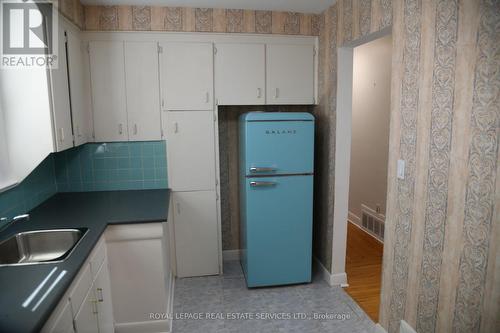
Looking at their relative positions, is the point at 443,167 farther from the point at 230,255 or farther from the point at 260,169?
the point at 230,255

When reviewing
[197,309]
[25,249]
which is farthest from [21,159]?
[197,309]

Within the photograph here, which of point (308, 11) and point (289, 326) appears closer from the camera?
point (289, 326)

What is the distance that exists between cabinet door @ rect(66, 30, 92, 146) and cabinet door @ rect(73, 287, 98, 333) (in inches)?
49.0

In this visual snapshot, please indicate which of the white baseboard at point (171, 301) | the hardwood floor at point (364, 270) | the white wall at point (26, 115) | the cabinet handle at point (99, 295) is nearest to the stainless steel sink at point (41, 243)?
the cabinet handle at point (99, 295)

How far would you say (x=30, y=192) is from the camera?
7.72ft

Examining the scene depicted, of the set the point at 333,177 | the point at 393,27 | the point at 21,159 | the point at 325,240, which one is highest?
the point at 393,27

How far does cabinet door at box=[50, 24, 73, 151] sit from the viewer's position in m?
2.07

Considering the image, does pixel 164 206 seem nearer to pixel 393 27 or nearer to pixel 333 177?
pixel 333 177

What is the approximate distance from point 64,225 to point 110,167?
1033 mm

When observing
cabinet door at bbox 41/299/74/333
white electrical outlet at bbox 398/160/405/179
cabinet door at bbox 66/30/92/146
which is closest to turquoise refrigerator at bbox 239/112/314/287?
white electrical outlet at bbox 398/160/405/179

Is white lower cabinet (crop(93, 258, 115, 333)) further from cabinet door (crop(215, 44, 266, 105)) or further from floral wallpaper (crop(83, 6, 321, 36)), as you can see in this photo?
floral wallpaper (crop(83, 6, 321, 36))

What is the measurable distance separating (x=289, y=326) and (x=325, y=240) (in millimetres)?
937

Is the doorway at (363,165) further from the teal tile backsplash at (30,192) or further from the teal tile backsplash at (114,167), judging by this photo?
the teal tile backsplash at (30,192)

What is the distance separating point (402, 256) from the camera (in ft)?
6.50
